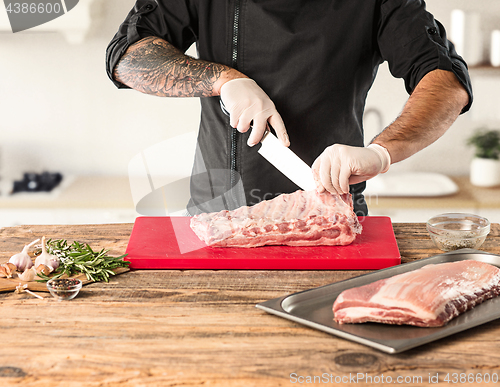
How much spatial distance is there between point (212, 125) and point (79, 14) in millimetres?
2259

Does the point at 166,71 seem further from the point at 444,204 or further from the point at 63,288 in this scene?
the point at 444,204

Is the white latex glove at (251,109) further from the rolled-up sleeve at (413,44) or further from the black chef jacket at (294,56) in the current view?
the rolled-up sleeve at (413,44)

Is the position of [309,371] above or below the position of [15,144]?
above

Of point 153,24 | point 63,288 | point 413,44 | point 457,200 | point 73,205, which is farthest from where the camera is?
point 73,205

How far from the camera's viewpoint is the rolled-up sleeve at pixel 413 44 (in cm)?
219

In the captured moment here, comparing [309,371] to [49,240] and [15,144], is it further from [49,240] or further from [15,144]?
[15,144]

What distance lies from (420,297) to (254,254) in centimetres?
67

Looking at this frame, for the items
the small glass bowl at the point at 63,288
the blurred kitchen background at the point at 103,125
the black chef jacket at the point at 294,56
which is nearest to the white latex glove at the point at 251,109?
the black chef jacket at the point at 294,56

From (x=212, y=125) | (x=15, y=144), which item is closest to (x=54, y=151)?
(x=15, y=144)

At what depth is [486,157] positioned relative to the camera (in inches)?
155

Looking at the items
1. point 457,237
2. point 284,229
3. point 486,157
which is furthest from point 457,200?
point 284,229

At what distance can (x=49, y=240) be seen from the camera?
80.2 inches

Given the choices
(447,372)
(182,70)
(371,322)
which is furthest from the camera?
(182,70)

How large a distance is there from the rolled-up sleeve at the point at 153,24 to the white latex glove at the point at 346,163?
40.1 inches
